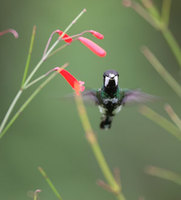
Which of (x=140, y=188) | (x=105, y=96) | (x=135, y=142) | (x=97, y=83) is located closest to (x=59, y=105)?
(x=97, y=83)

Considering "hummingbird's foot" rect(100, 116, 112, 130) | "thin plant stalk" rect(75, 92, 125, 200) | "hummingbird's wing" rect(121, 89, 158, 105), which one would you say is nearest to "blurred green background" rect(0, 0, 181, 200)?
"hummingbird's foot" rect(100, 116, 112, 130)

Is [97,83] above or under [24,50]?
under

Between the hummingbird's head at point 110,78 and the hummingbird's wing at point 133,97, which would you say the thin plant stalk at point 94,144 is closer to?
the hummingbird's head at point 110,78

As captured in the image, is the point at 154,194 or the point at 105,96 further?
the point at 154,194

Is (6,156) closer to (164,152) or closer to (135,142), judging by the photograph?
(135,142)

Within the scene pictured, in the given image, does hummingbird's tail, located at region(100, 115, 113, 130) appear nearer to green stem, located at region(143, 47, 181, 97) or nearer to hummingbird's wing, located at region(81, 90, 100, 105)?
hummingbird's wing, located at region(81, 90, 100, 105)

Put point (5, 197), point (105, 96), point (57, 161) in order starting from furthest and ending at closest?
point (57, 161) < point (5, 197) < point (105, 96)
